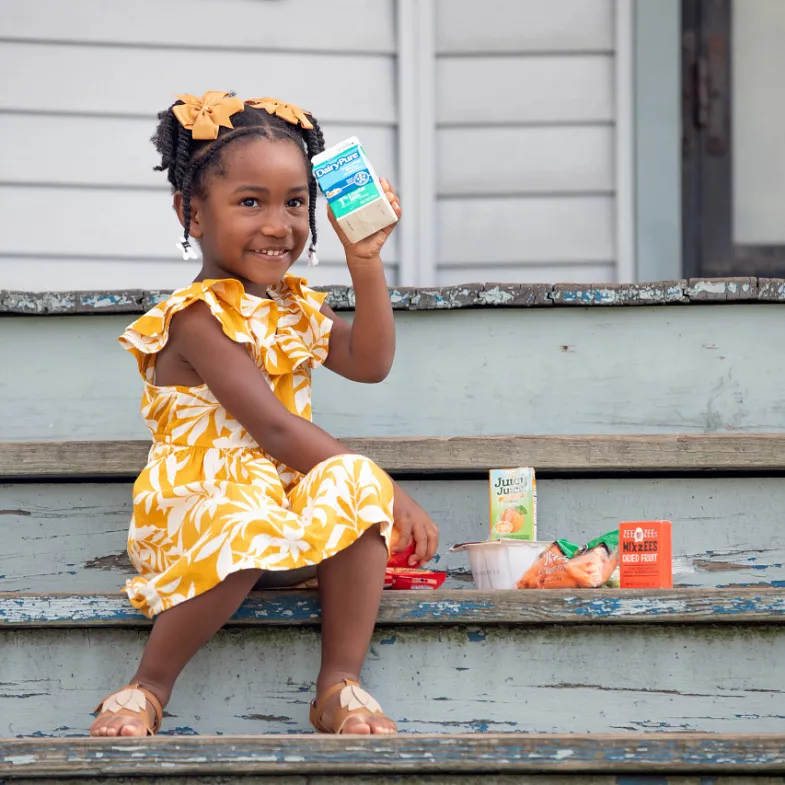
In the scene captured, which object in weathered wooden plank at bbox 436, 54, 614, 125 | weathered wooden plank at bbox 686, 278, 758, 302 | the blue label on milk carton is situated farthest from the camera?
weathered wooden plank at bbox 436, 54, 614, 125

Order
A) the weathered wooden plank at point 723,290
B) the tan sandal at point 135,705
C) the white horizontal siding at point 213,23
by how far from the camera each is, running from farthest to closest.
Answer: the white horizontal siding at point 213,23, the weathered wooden plank at point 723,290, the tan sandal at point 135,705

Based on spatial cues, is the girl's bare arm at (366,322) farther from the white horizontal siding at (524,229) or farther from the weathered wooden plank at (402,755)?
the white horizontal siding at (524,229)

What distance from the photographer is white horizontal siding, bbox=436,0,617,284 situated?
11.2ft

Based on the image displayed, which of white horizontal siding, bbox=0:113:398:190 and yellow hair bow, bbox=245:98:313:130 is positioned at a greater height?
white horizontal siding, bbox=0:113:398:190

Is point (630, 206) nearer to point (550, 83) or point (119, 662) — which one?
point (550, 83)

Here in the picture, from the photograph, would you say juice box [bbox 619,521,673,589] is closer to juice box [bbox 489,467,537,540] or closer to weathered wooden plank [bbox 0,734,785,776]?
juice box [bbox 489,467,537,540]

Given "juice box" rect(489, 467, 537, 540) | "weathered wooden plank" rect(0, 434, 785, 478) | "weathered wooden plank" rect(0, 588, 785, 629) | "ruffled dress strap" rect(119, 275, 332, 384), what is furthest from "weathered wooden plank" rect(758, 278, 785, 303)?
"ruffled dress strap" rect(119, 275, 332, 384)

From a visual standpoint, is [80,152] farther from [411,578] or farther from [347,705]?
[347,705]

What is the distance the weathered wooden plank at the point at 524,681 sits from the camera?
1.62m

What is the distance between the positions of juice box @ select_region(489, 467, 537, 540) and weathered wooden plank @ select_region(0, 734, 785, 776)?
52 cm

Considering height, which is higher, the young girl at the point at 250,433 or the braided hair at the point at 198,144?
the braided hair at the point at 198,144

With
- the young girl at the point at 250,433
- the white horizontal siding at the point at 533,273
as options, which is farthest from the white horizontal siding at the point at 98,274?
the young girl at the point at 250,433

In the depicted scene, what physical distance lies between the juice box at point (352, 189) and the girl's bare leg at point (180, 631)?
57 cm

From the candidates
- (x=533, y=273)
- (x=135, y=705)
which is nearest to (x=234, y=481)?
(x=135, y=705)
